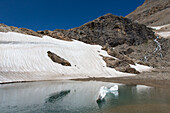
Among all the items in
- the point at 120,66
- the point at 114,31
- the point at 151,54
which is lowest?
the point at 120,66

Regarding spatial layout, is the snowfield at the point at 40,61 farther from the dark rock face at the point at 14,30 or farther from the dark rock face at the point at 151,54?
the dark rock face at the point at 151,54

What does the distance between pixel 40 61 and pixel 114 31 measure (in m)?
36.8

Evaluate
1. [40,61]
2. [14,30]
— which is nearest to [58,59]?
[40,61]

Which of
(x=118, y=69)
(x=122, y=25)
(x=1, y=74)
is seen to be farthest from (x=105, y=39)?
(x=1, y=74)

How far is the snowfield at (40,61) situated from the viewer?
1961 cm

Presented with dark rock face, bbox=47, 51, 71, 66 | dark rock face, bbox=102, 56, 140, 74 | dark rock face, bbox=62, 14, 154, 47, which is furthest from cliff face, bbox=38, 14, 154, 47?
dark rock face, bbox=47, 51, 71, 66

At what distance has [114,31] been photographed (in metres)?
53.5

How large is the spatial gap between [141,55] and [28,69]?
112 feet

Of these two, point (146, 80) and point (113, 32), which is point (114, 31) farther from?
point (146, 80)

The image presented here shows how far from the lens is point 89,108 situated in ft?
26.3

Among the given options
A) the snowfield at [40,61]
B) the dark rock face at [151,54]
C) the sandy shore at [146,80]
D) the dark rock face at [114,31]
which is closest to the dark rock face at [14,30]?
the snowfield at [40,61]

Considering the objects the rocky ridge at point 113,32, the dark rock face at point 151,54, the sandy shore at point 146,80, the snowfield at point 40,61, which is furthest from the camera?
the rocky ridge at point 113,32

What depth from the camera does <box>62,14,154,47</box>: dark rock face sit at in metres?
51.6

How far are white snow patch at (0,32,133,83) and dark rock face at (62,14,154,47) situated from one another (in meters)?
21.7
